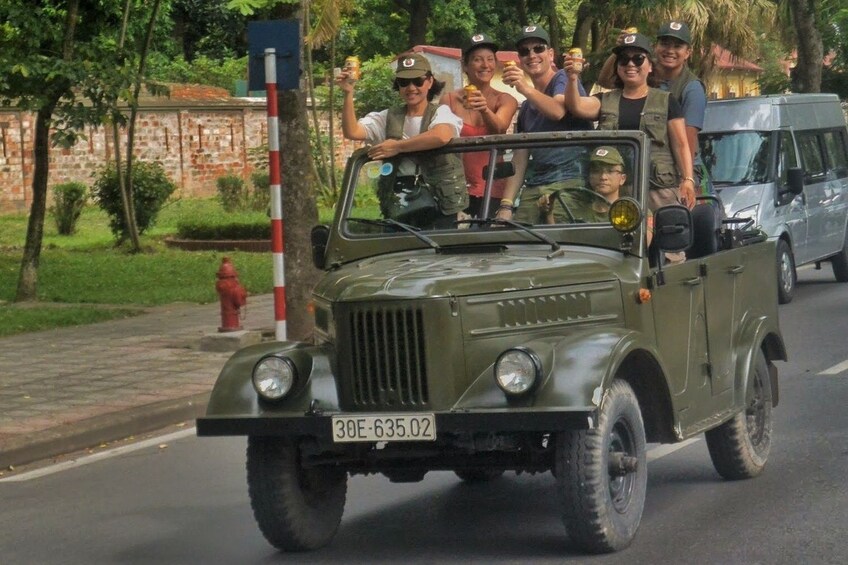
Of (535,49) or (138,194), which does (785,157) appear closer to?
(535,49)

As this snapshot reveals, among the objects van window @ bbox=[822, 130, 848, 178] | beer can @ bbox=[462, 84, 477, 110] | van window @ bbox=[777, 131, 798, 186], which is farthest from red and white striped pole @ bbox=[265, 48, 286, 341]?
van window @ bbox=[822, 130, 848, 178]

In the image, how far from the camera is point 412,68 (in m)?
8.08

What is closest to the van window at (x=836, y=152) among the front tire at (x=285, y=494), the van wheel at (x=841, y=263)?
the van wheel at (x=841, y=263)

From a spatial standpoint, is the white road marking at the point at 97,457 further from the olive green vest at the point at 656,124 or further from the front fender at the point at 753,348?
the front fender at the point at 753,348

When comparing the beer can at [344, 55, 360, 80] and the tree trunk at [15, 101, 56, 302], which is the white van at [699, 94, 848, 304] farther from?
the beer can at [344, 55, 360, 80]

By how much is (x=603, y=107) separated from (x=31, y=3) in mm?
11655

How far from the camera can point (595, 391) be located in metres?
6.06

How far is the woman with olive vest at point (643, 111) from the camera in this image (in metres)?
7.93

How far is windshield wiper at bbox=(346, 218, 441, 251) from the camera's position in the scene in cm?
722

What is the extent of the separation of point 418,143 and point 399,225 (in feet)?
1.46

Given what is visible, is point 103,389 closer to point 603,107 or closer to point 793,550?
point 603,107

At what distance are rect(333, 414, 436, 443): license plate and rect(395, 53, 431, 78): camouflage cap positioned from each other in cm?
242

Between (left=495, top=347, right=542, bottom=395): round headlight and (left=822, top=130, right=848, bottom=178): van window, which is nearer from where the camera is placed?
(left=495, top=347, right=542, bottom=395): round headlight

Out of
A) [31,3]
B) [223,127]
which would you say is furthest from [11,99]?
[223,127]
